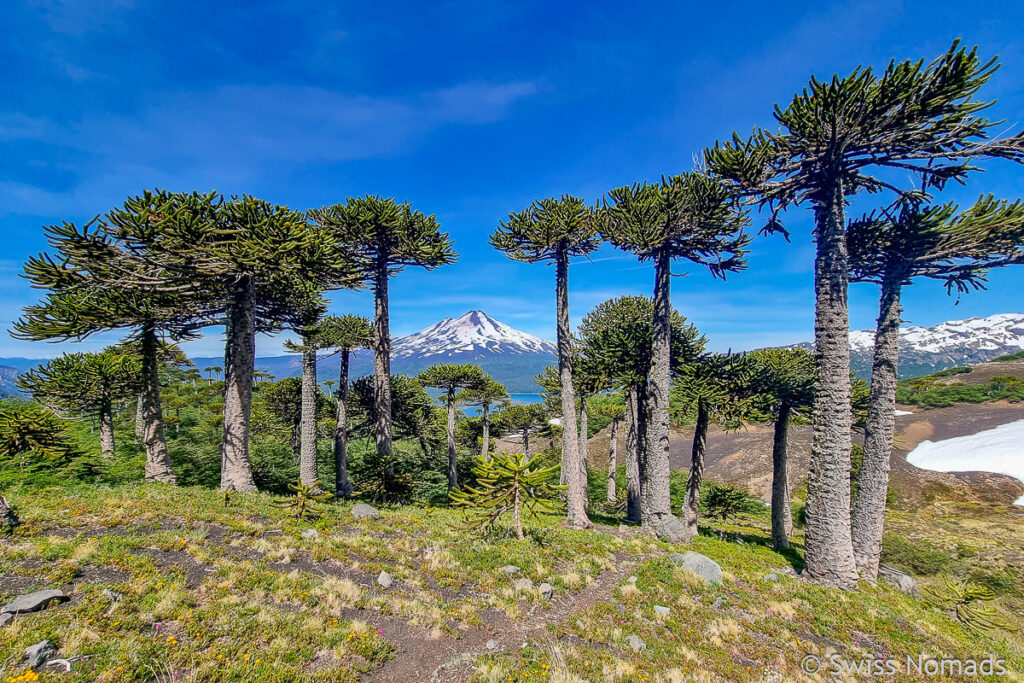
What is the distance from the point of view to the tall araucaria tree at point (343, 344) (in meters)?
17.3

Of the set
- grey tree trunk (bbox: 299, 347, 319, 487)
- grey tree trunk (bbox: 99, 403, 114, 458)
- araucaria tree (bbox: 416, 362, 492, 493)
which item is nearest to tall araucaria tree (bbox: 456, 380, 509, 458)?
araucaria tree (bbox: 416, 362, 492, 493)

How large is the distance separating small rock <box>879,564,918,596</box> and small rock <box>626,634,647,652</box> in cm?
1028

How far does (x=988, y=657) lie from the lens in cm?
734

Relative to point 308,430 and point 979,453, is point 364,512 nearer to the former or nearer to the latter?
point 308,430

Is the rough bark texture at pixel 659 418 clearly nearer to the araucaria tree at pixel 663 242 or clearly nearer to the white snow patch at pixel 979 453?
the araucaria tree at pixel 663 242

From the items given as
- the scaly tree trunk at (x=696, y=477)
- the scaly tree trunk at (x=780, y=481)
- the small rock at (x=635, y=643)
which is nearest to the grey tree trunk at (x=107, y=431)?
the small rock at (x=635, y=643)

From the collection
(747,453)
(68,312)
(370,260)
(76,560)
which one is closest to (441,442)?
(370,260)

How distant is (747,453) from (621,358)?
3589cm

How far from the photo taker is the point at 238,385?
1335 centimetres

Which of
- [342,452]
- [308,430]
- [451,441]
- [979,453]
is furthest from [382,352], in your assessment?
[979,453]

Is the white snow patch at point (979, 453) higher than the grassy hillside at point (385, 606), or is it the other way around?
Result: the grassy hillside at point (385, 606)

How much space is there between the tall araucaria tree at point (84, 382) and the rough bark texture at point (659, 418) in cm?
2063

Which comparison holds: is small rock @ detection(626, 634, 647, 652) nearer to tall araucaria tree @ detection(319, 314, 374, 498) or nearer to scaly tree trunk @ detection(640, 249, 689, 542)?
scaly tree trunk @ detection(640, 249, 689, 542)

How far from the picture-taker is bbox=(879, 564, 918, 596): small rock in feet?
35.2
